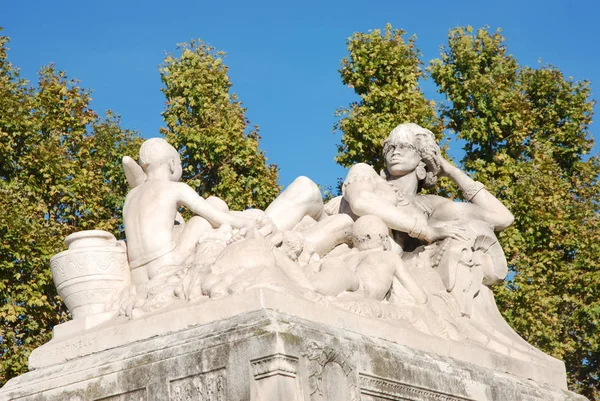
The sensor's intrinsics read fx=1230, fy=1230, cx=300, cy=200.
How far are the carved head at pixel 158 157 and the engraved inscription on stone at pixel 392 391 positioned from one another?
9.15ft

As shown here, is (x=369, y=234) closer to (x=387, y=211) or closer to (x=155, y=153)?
(x=387, y=211)

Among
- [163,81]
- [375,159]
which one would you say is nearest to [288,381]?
[375,159]

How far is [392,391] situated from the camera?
366 inches

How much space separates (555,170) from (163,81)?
278 inches

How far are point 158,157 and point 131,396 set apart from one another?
246 centimetres

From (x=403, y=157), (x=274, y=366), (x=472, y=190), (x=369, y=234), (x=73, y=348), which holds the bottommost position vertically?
(x=274, y=366)

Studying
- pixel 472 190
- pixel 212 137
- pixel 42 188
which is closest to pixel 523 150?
pixel 212 137

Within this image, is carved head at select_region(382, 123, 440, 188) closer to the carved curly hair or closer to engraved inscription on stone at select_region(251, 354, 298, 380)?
the carved curly hair

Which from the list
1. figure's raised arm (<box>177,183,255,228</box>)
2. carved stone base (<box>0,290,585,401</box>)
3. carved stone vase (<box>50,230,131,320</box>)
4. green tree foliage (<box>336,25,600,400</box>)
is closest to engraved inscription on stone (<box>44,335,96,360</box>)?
carved stone base (<box>0,290,585,401</box>)

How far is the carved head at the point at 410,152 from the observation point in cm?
1223

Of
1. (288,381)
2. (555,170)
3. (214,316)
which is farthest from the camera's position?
(555,170)

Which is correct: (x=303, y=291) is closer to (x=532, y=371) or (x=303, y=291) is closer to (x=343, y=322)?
(x=343, y=322)

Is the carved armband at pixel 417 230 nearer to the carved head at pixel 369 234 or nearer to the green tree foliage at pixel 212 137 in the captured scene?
the carved head at pixel 369 234

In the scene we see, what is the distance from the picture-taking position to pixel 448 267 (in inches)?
440
